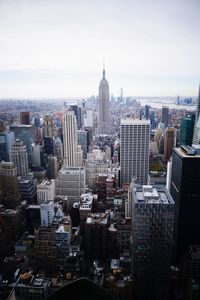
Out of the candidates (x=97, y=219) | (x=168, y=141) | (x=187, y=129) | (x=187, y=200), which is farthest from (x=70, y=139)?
(x=187, y=200)

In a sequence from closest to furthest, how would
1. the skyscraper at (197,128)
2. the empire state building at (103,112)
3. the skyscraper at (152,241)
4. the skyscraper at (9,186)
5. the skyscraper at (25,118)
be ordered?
the skyscraper at (152,241), the skyscraper at (9,186), the skyscraper at (197,128), the skyscraper at (25,118), the empire state building at (103,112)

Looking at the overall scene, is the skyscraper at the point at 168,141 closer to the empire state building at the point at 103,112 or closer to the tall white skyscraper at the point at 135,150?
the tall white skyscraper at the point at 135,150

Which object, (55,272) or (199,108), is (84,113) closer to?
(199,108)

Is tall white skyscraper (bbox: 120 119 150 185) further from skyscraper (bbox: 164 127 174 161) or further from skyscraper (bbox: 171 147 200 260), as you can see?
skyscraper (bbox: 171 147 200 260)

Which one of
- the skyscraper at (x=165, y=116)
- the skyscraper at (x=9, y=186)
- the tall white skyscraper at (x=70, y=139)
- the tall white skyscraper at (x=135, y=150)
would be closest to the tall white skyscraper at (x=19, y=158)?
the skyscraper at (x=9, y=186)

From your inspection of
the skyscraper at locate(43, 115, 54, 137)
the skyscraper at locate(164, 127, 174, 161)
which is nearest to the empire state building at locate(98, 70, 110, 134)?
the skyscraper at locate(43, 115, 54, 137)
